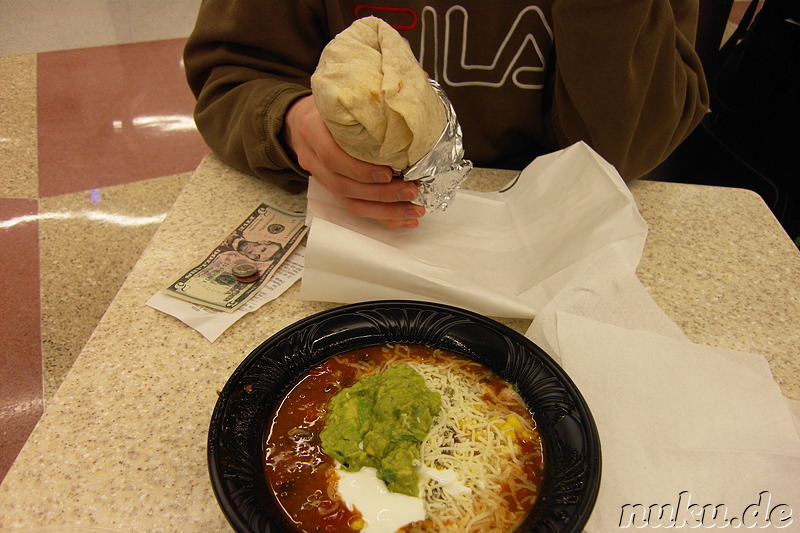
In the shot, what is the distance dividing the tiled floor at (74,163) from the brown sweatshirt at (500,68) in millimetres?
1110

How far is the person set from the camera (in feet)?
3.76

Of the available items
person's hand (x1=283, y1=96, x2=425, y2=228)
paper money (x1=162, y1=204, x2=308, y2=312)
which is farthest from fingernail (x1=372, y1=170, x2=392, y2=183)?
paper money (x1=162, y1=204, x2=308, y2=312)

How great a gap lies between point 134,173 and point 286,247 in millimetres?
1972

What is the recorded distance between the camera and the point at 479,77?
1.40 metres

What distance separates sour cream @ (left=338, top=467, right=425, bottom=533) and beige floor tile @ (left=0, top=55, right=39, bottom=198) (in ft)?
8.06

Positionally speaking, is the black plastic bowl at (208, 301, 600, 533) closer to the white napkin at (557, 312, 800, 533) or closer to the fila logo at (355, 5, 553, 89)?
the white napkin at (557, 312, 800, 533)

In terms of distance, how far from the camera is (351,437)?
0.73 metres

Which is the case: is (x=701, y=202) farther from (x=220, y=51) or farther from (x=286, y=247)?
(x=220, y=51)

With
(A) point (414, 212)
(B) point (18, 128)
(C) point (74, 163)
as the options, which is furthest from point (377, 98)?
(B) point (18, 128)

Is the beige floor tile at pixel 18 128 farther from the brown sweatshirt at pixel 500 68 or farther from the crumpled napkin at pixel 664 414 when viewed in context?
the crumpled napkin at pixel 664 414

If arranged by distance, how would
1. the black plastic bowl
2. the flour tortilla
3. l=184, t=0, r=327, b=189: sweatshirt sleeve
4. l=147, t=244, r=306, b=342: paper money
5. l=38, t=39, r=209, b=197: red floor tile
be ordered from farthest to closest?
l=38, t=39, r=209, b=197: red floor tile
l=184, t=0, r=327, b=189: sweatshirt sleeve
l=147, t=244, r=306, b=342: paper money
the flour tortilla
the black plastic bowl

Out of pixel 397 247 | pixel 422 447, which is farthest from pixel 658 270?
pixel 422 447

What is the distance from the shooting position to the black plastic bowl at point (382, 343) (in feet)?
2.10

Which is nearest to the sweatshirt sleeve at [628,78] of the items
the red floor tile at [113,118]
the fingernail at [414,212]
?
the fingernail at [414,212]
